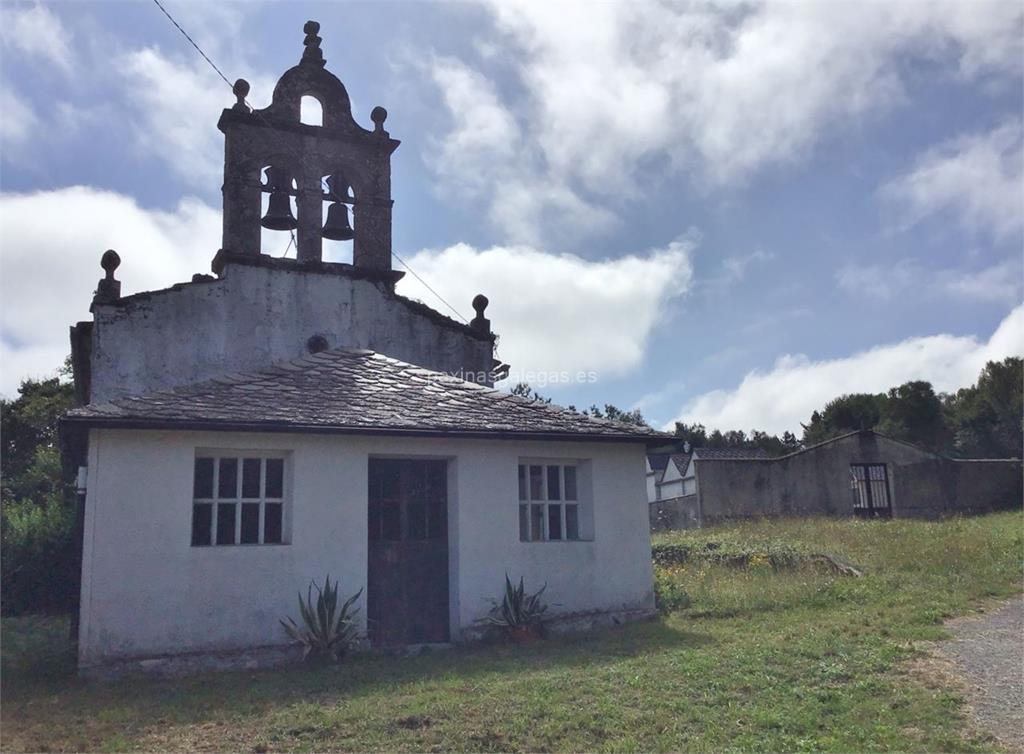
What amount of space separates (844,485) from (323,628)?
2060 centimetres

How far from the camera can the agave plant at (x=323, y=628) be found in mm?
10375

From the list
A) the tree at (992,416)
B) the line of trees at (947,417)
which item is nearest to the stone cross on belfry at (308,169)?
the line of trees at (947,417)

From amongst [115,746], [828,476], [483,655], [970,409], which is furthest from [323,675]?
[970,409]

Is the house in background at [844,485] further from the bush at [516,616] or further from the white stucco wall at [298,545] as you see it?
the bush at [516,616]

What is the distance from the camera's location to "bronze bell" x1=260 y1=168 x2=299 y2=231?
629 inches

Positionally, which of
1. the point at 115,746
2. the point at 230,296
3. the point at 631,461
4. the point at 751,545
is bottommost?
the point at 115,746

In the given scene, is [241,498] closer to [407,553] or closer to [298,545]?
[298,545]

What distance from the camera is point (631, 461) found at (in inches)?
523

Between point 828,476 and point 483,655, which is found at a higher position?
point 828,476

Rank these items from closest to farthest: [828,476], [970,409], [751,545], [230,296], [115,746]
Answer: [115,746]
[230,296]
[751,545]
[828,476]
[970,409]

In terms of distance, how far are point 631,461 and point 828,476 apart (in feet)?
51.8

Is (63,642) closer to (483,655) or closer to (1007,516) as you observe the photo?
(483,655)

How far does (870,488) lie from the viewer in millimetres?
27500

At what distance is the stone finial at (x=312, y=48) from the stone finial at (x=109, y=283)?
5053mm
